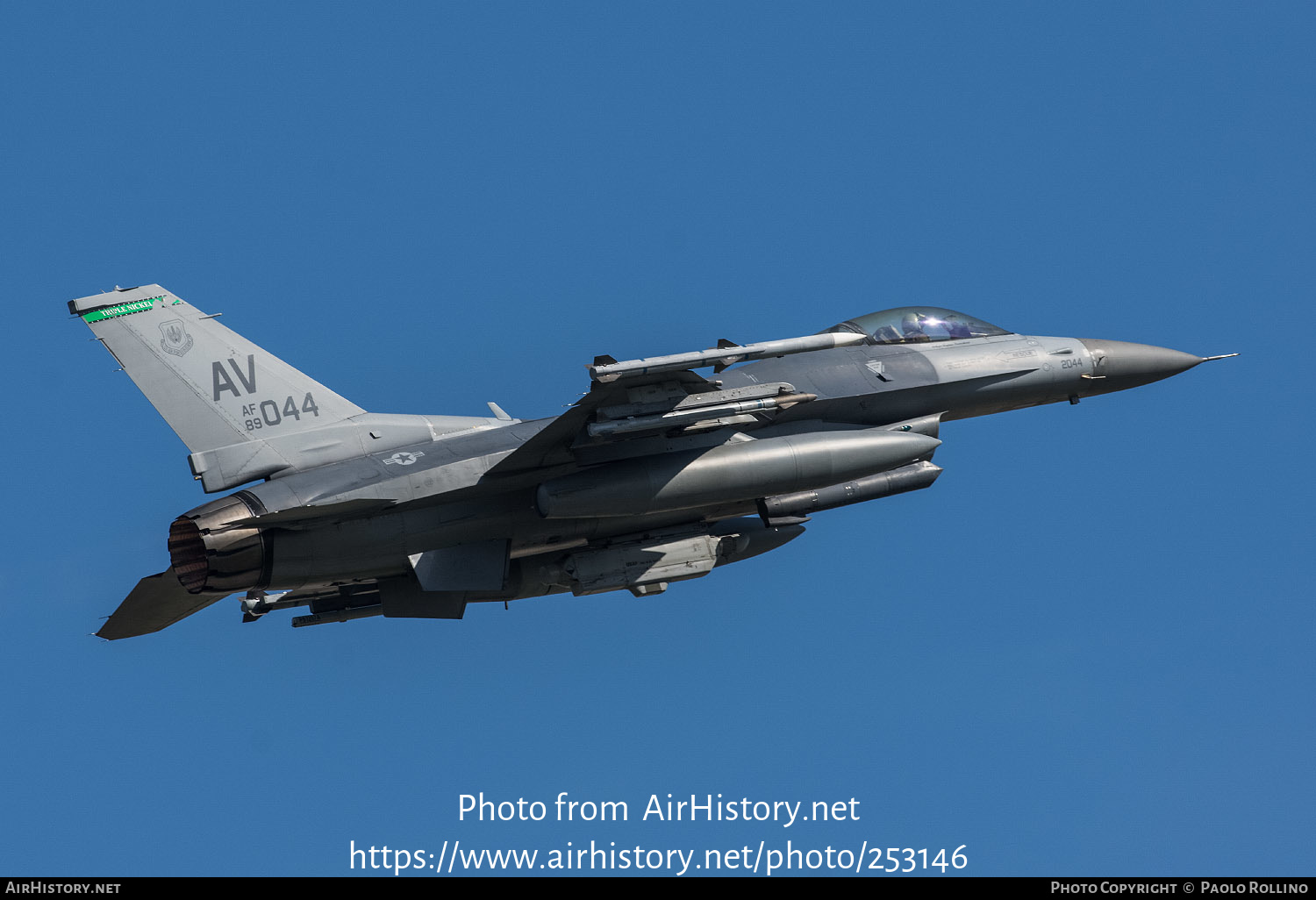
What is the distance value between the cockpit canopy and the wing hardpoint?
593 centimetres

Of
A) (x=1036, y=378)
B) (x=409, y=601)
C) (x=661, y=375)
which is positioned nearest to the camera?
(x=661, y=375)

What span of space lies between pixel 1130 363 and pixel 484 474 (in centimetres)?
804

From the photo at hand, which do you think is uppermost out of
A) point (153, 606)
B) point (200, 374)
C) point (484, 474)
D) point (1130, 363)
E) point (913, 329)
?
point (1130, 363)

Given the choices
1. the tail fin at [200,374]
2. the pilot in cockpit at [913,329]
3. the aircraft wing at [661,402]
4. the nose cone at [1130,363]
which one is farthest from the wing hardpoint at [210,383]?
the nose cone at [1130,363]

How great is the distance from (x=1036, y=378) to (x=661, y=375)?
224 inches

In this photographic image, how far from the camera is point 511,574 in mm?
16984

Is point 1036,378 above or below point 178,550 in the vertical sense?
above

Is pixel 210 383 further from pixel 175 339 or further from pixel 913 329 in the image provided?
pixel 913 329

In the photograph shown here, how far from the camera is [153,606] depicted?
16453 millimetres

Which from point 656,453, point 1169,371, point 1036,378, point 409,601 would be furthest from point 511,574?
point 1169,371

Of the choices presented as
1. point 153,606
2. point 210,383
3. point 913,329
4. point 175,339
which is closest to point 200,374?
point 210,383

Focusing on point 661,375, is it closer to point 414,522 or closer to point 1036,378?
point 414,522

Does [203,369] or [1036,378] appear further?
[1036,378]

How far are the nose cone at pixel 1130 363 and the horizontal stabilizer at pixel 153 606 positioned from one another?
1010 cm
